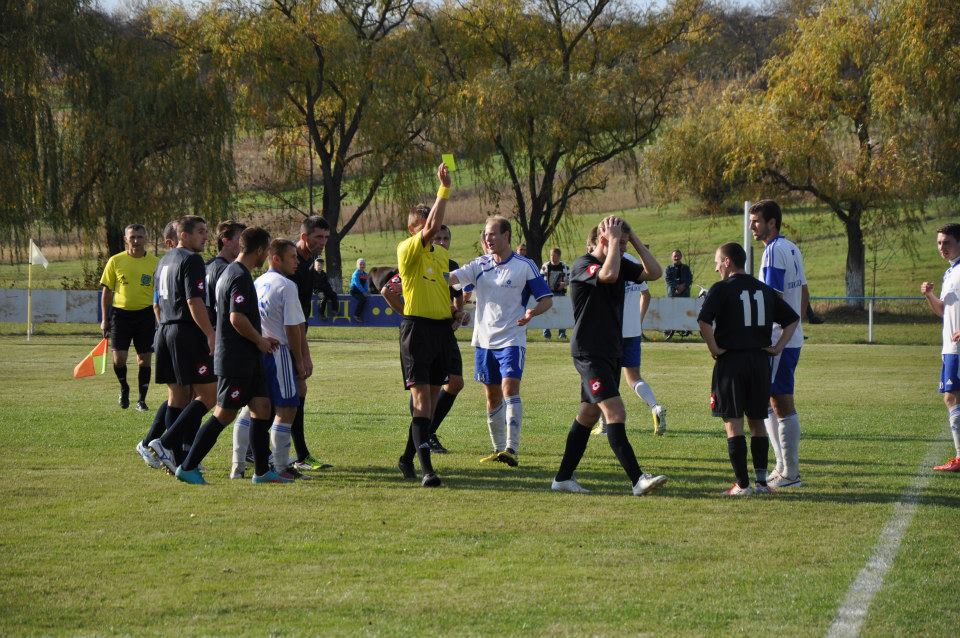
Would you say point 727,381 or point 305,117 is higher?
point 305,117

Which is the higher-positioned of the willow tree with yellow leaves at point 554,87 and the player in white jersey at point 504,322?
the willow tree with yellow leaves at point 554,87

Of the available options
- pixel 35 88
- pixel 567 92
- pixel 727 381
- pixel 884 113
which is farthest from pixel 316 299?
pixel 727 381

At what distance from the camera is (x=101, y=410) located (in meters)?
13.0

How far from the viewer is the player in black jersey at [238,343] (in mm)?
7965

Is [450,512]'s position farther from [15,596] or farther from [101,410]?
[101,410]

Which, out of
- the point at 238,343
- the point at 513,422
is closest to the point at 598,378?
the point at 513,422

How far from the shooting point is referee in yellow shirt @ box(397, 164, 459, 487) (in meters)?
8.44

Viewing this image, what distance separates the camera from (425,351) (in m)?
8.47

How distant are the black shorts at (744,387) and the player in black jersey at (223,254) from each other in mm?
3834

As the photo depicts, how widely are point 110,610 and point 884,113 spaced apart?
31.2 metres

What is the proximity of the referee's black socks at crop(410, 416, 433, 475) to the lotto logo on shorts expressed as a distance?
4.49 feet

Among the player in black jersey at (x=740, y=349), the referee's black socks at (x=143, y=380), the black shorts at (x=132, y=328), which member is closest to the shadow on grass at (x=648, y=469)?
the player in black jersey at (x=740, y=349)

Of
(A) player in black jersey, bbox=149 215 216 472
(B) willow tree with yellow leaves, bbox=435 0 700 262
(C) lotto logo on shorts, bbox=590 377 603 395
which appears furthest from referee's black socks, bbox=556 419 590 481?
(B) willow tree with yellow leaves, bbox=435 0 700 262

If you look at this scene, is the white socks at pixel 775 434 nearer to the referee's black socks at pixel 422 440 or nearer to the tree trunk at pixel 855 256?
the referee's black socks at pixel 422 440
